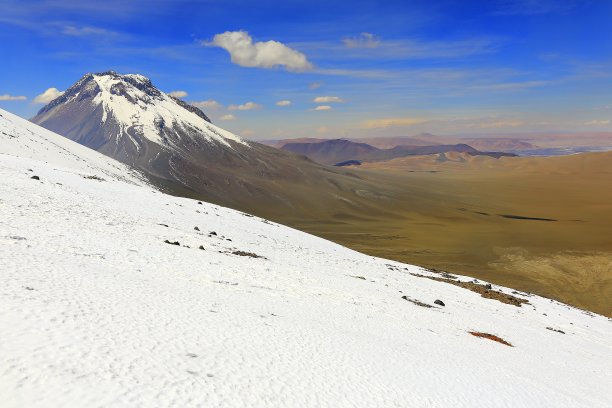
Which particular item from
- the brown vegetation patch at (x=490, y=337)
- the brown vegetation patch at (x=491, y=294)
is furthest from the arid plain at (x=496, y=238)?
the brown vegetation patch at (x=490, y=337)

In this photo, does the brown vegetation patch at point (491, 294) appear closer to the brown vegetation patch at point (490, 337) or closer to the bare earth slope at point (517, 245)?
the brown vegetation patch at point (490, 337)

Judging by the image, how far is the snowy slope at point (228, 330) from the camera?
10.7m

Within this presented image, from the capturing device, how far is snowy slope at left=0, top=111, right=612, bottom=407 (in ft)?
35.0

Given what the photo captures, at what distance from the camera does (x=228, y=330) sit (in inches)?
607

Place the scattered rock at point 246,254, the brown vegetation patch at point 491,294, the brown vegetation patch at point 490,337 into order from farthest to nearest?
the brown vegetation patch at point 491,294 → the scattered rock at point 246,254 → the brown vegetation patch at point 490,337

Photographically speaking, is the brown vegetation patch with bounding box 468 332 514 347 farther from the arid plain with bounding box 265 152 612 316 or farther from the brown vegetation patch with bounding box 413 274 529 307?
the arid plain with bounding box 265 152 612 316

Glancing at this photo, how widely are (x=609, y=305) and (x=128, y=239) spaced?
196ft

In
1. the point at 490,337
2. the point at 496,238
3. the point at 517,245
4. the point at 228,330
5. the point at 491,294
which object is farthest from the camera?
the point at 496,238

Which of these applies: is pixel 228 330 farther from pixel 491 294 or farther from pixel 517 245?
pixel 517 245

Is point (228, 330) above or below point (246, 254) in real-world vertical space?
above

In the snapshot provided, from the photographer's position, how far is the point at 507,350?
2289 cm

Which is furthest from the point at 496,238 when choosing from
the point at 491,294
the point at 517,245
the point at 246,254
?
the point at 246,254

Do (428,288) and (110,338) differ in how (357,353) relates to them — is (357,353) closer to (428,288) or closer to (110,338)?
(110,338)

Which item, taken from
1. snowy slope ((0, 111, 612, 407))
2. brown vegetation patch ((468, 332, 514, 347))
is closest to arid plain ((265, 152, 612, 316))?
snowy slope ((0, 111, 612, 407))
